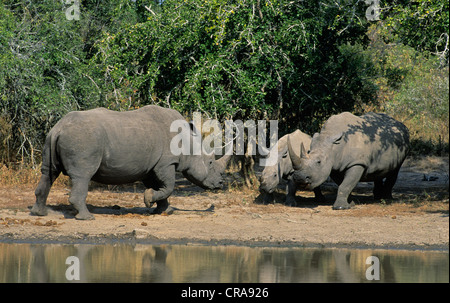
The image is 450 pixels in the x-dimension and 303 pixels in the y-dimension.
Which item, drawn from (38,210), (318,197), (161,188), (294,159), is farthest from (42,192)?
(318,197)

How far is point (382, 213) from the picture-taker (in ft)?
44.8

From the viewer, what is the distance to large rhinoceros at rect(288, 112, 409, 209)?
14341 mm

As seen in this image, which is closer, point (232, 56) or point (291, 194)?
point (291, 194)

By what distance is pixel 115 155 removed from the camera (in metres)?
12.6

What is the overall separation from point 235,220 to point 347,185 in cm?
285

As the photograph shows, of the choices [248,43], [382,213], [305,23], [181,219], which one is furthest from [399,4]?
[181,219]

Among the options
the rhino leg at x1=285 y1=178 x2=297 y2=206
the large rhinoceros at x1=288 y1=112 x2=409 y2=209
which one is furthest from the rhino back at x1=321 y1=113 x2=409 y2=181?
the rhino leg at x1=285 y1=178 x2=297 y2=206

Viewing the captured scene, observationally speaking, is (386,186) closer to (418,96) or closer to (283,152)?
(283,152)

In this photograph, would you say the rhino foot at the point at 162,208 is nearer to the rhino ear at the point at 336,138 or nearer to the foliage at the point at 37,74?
the rhino ear at the point at 336,138

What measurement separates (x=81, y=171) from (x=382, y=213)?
5.36 m

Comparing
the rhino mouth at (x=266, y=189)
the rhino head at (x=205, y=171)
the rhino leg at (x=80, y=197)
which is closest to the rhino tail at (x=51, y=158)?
the rhino leg at (x=80, y=197)

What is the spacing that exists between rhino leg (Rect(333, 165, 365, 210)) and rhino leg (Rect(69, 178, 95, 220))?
4758 mm

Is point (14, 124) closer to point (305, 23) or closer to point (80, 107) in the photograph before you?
point (80, 107)

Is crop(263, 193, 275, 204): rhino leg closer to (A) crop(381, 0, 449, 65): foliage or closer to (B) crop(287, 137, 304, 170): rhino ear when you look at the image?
(B) crop(287, 137, 304, 170): rhino ear
